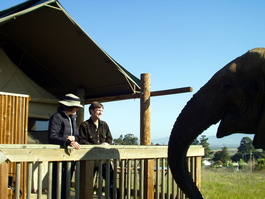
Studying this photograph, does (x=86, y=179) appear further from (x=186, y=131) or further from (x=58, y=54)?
(x=58, y=54)

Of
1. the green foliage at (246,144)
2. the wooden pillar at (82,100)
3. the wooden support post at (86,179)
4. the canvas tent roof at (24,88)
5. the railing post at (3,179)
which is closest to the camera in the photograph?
the railing post at (3,179)

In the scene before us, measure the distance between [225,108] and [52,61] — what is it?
26.1 feet

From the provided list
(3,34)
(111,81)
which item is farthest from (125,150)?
(3,34)

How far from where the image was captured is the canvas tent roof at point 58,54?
9.16 meters

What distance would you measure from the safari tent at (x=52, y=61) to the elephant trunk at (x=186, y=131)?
5521 millimetres

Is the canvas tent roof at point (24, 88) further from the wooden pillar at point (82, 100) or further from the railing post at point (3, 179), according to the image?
the railing post at point (3, 179)

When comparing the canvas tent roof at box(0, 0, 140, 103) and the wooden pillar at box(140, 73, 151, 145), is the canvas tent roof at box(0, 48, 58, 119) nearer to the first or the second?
the canvas tent roof at box(0, 0, 140, 103)

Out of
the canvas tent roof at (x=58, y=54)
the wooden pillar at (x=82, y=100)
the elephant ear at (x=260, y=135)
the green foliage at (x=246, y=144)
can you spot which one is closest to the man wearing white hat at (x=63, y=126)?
the elephant ear at (x=260, y=135)

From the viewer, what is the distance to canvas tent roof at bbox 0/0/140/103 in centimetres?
916

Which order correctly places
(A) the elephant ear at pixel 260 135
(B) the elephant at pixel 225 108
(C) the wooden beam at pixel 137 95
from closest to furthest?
(A) the elephant ear at pixel 260 135 → (B) the elephant at pixel 225 108 → (C) the wooden beam at pixel 137 95

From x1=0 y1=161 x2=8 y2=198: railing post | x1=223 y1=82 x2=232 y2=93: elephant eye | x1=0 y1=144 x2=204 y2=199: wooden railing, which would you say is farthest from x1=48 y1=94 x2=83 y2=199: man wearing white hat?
x1=223 y1=82 x2=232 y2=93: elephant eye

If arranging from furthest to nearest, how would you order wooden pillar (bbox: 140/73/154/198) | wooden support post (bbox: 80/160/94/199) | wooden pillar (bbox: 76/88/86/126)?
1. wooden pillar (bbox: 76/88/86/126)
2. wooden pillar (bbox: 140/73/154/198)
3. wooden support post (bbox: 80/160/94/199)

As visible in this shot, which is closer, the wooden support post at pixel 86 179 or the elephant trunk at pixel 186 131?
the elephant trunk at pixel 186 131

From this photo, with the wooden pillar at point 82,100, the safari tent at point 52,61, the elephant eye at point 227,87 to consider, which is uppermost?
the safari tent at point 52,61
